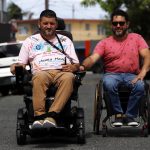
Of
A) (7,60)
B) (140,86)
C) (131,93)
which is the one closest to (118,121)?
(131,93)

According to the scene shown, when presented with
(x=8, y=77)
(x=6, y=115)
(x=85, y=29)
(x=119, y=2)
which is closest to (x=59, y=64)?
(x=6, y=115)

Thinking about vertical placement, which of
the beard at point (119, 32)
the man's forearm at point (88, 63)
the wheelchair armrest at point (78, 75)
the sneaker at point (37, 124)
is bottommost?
the sneaker at point (37, 124)

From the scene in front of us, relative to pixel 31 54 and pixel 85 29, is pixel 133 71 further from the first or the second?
pixel 85 29

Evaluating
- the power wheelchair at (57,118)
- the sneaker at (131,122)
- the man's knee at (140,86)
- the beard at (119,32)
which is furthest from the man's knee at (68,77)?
the beard at (119,32)

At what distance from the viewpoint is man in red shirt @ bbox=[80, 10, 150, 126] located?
29.5 ft

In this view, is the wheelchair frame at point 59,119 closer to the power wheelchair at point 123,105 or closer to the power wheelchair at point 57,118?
the power wheelchair at point 57,118

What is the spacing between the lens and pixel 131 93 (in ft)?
29.5

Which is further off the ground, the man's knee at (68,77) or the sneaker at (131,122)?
the man's knee at (68,77)

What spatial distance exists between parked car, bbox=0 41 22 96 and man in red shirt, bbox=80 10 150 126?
1173 centimetres

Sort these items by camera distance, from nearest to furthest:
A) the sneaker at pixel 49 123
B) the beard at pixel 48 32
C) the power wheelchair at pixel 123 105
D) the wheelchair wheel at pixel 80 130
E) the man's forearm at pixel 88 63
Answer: the sneaker at pixel 49 123
the wheelchair wheel at pixel 80 130
the beard at pixel 48 32
the man's forearm at pixel 88 63
the power wheelchair at pixel 123 105

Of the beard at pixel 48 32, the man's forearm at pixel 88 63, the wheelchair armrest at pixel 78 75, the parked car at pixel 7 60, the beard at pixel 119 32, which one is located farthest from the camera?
the parked car at pixel 7 60

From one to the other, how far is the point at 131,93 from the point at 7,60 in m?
12.4

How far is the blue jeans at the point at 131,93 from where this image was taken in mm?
8945

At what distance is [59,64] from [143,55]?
1.27 metres
